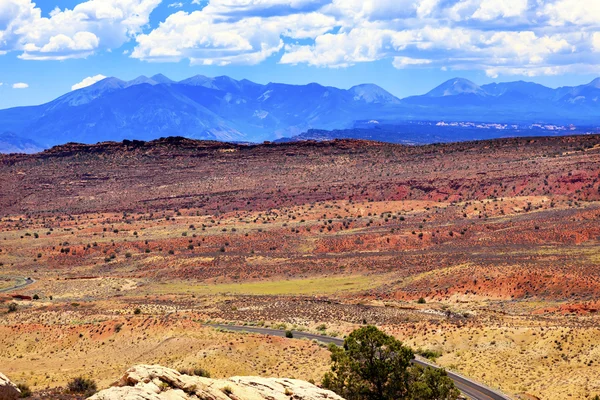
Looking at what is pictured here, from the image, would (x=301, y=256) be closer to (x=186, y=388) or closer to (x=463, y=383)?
(x=463, y=383)

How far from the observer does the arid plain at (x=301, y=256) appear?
136 ft

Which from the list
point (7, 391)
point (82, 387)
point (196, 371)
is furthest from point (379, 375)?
point (7, 391)

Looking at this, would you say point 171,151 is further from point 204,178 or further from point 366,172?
point 366,172

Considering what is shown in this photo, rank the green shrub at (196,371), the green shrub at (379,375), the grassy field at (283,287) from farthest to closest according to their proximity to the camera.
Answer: the grassy field at (283,287), the green shrub at (196,371), the green shrub at (379,375)

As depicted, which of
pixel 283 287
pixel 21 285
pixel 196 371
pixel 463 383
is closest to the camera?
pixel 196 371

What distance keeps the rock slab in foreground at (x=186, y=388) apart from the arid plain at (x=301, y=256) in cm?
1401

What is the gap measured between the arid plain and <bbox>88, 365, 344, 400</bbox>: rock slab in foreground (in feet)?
46.0

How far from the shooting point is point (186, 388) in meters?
20.6

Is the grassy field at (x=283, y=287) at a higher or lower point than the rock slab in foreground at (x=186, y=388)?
lower

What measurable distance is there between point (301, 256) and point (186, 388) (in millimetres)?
62373

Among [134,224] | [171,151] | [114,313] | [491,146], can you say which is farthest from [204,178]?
[114,313]

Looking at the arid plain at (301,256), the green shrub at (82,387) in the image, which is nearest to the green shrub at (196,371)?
the arid plain at (301,256)

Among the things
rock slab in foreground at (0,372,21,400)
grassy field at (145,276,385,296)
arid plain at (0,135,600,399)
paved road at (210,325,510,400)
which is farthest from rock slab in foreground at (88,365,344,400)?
grassy field at (145,276,385,296)

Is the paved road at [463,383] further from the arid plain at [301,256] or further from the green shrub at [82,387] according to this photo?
the green shrub at [82,387]
